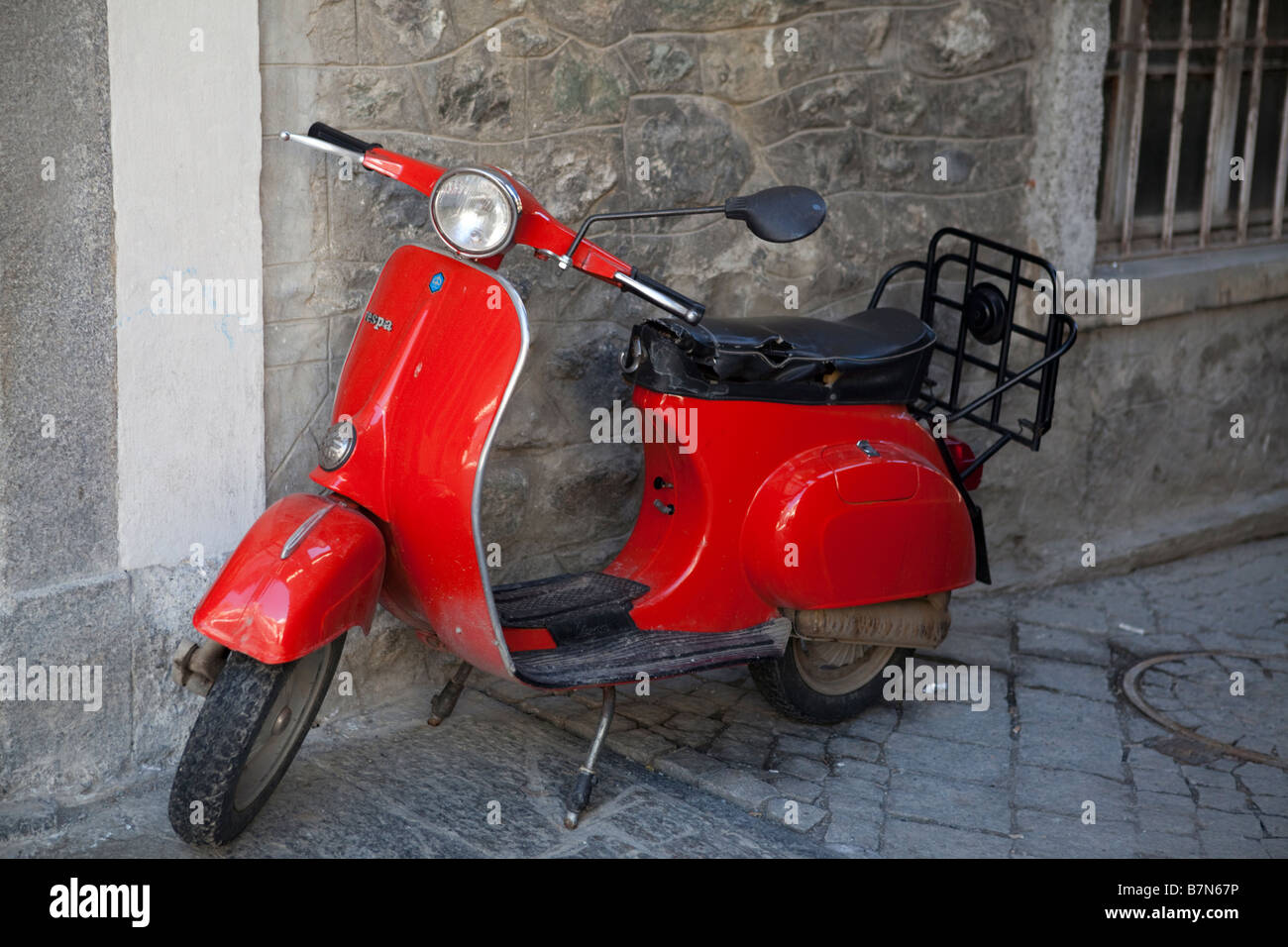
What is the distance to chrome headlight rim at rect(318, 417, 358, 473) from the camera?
9.64 feet

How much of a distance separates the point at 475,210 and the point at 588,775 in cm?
127

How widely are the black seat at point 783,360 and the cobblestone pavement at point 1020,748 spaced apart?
0.92 meters

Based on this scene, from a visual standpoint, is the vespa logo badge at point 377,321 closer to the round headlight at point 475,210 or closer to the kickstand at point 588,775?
the round headlight at point 475,210

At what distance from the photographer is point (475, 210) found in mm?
2834

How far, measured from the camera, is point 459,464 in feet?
9.32

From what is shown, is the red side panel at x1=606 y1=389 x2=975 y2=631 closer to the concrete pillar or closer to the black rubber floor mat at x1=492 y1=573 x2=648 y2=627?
the black rubber floor mat at x1=492 y1=573 x2=648 y2=627

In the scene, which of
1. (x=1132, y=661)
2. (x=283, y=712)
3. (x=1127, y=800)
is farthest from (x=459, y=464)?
(x=1132, y=661)

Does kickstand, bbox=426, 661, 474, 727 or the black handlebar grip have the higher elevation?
the black handlebar grip

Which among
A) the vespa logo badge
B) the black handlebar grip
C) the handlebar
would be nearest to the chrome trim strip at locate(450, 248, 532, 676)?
the handlebar

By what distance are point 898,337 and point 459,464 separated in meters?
1.24

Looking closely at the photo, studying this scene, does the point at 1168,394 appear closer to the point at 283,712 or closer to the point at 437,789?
the point at 437,789

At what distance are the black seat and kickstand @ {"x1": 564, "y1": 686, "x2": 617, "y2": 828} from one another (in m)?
0.74

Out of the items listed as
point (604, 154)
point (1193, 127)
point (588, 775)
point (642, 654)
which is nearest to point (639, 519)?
point (642, 654)

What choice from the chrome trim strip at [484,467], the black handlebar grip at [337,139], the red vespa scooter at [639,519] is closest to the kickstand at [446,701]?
the red vespa scooter at [639,519]
